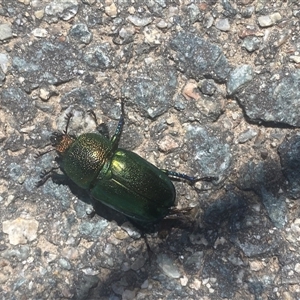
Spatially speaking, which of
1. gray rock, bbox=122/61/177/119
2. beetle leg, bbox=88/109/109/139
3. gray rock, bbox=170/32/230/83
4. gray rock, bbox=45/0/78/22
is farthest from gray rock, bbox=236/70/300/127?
gray rock, bbox=45/0/78/22

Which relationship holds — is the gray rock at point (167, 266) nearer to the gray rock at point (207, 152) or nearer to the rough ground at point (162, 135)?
the rough ground at point (162, 135)

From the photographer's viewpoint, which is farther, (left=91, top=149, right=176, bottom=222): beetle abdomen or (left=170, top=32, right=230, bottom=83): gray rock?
(left=170, top=32, right=230, bottom=83): gray rock

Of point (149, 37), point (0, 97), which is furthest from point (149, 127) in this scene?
point (0, 97)

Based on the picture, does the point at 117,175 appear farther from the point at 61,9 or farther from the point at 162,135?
the point at 61,9

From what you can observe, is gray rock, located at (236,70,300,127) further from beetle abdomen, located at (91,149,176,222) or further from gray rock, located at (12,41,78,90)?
gray rock, located at (12,41,78,90)

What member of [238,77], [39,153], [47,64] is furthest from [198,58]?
[39,153]

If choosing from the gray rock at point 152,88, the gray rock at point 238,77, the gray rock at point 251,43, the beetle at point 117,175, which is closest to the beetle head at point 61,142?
the beetle at point 117,175

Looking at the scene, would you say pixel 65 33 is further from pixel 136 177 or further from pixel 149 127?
pixel 136 177

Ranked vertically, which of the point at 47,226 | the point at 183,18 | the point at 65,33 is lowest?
the point at 47,226
